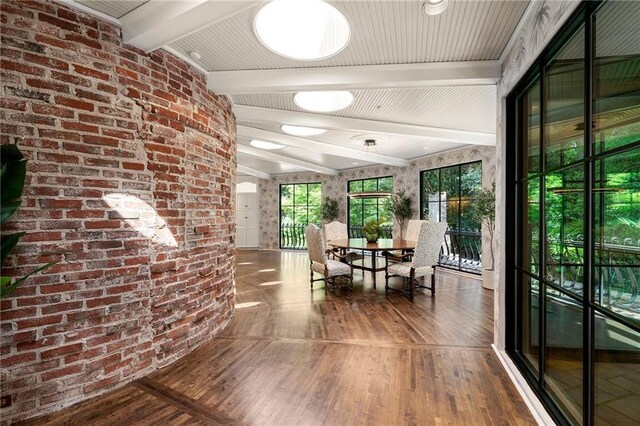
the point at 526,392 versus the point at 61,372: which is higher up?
the point at 61,372

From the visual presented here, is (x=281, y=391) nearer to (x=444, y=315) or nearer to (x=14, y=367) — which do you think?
(x=14, y=367)

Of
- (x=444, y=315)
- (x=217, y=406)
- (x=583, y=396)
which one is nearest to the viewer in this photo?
(x=583, y=396)

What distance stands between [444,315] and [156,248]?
3261 millimetres

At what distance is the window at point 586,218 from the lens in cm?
120

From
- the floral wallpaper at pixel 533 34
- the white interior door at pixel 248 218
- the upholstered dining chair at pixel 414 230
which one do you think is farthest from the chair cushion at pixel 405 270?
the white interior door at pixel 248 218

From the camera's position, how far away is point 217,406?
187 cm

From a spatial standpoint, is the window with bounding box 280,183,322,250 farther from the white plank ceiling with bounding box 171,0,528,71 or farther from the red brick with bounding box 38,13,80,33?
the red brick with bounding box 38,13,80,33

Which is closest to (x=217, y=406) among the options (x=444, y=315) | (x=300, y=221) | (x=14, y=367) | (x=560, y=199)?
(x=14, y=367)

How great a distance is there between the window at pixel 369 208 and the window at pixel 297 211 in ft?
4.28

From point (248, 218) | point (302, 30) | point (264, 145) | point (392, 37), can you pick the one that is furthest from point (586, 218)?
point (248, 218)

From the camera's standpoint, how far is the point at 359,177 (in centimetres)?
890

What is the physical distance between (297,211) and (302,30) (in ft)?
25.8

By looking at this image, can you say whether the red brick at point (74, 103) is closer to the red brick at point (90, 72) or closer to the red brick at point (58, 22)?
the red brick at point (90, 72)

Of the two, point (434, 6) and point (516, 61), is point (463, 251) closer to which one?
point (516, 61)
